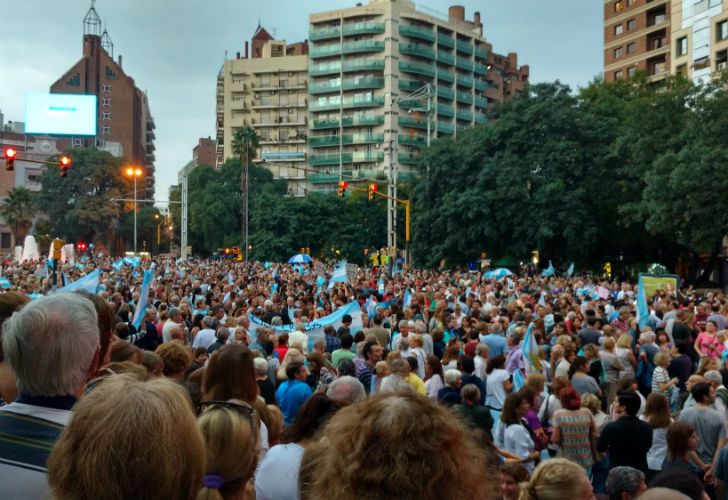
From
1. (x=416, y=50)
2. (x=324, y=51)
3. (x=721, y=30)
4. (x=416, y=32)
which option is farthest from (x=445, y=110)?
(x=721, y=30)

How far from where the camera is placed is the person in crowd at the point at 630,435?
7082 mm

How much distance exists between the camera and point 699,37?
55.1 m

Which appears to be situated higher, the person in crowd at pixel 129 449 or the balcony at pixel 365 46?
the balcony at pixel 365 46

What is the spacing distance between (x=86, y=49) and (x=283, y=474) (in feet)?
428

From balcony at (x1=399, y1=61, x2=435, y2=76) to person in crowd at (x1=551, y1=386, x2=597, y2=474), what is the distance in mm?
100673

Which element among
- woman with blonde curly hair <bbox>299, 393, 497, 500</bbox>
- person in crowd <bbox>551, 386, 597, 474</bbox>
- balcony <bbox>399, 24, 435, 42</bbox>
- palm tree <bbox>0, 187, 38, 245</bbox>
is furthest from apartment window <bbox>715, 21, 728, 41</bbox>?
palm tree <bbox>0, 187, 38, 245</bbox>

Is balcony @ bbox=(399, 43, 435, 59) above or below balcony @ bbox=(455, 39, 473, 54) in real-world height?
below

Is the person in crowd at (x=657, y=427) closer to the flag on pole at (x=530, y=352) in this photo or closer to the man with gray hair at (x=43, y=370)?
the flag on pole at (x=530, y=352)

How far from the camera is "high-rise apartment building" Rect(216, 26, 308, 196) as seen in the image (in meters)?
112

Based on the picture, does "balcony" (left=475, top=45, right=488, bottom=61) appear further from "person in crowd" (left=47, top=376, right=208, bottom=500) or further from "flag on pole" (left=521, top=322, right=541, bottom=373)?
"person in crowd" (left=47, top=376, right=208, bottom=500)

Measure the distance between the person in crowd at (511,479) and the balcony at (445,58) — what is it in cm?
10600

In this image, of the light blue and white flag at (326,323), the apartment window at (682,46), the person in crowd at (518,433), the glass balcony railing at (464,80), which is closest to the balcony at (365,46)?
the glass balcony railing at (464,80)

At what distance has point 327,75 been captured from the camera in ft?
358

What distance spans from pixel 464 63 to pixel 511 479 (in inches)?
4340
